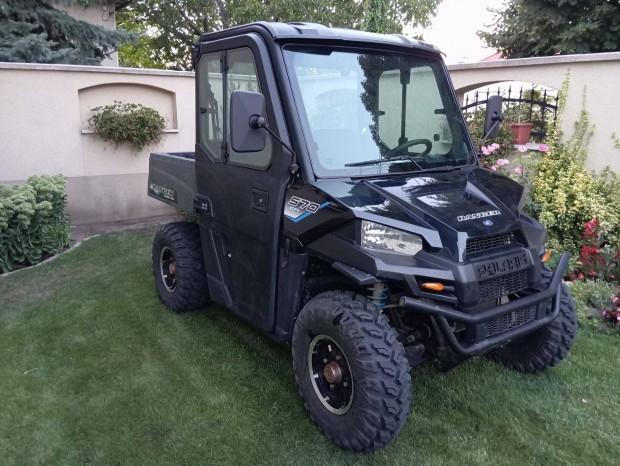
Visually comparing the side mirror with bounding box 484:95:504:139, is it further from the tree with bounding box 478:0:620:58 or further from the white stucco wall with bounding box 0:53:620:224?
the tree with bounding box 478:0:620:58

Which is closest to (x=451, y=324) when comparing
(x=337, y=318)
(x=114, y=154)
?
(x=337, y=318)

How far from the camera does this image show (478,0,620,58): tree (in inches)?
386

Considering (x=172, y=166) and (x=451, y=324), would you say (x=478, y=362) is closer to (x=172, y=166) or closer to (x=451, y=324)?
(x=451, y=324)

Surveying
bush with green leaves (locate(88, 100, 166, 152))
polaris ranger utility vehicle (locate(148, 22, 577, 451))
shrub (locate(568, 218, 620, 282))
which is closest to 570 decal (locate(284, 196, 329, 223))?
polaris ranger utility vehicle (locate(148, 22, 577, 451))

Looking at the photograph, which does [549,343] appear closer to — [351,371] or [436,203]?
[436,203]

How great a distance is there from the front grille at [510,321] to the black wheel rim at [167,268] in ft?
9.53

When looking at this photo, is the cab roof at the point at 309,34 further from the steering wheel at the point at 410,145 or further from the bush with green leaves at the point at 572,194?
the bush with green leaves at the point at 572,194

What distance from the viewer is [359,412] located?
8.91 feet

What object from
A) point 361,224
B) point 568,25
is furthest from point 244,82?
point 568,25

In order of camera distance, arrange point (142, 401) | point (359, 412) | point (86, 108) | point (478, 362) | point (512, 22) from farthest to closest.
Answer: point (512, 22) < point (86, 108) < point (478, 362) < point (142, 401) < point (359, 412)

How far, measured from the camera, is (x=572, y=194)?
5.66 metres

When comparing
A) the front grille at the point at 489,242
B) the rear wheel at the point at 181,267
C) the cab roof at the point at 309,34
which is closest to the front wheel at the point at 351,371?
the front grille at the point at 489,242

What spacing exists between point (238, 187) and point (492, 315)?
1801mm

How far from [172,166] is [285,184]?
1869 millimetres
